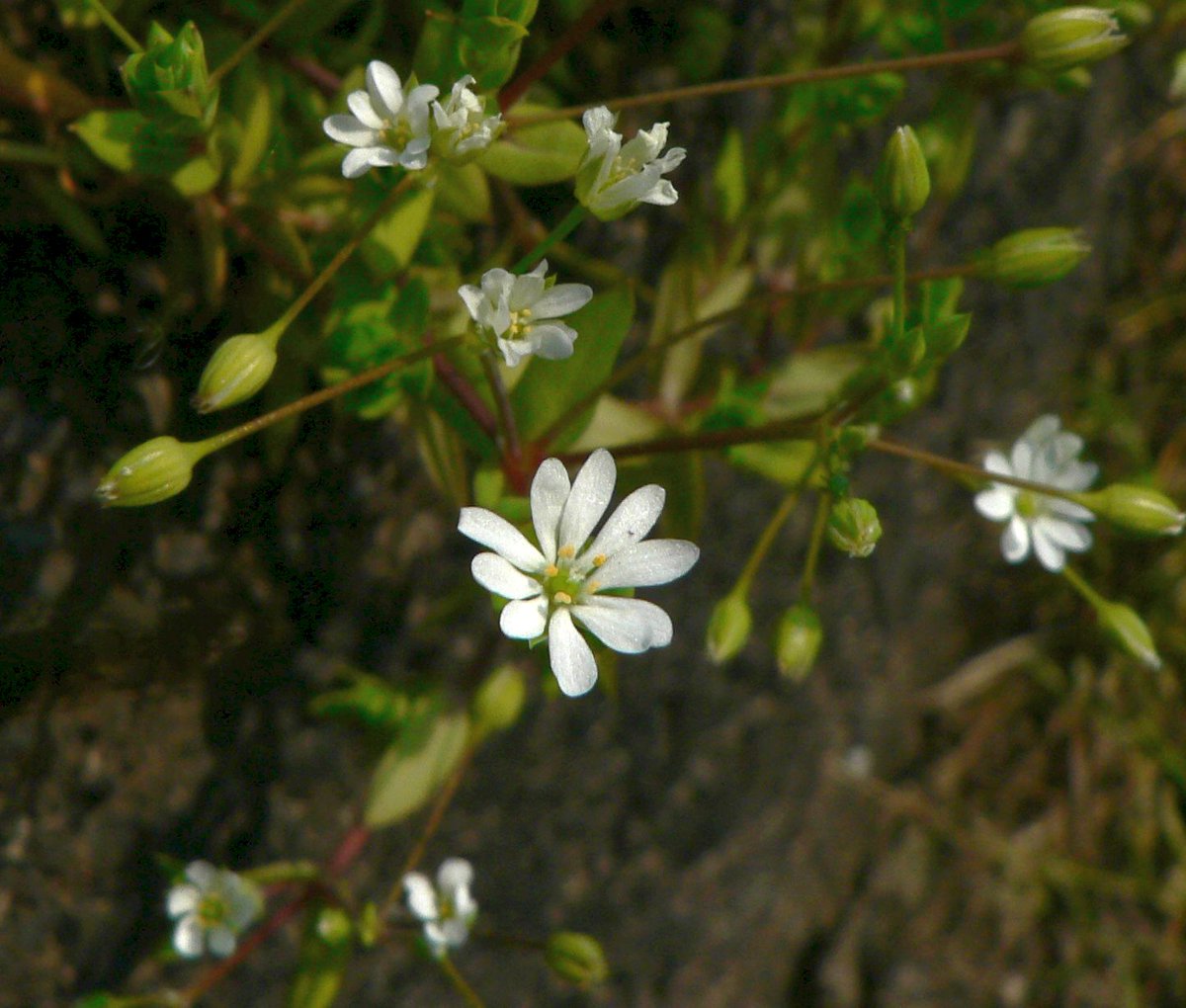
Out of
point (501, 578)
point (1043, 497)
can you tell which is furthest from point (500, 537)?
point (1043, 497)

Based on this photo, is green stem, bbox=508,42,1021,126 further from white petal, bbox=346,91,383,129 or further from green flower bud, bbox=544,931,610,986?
green flower bud, bbox=544,931,610,986

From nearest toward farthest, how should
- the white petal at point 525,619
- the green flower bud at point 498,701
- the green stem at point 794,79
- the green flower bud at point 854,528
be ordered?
the white petal at point 525,619 → the green flower bud at point 854,528 → the green stem at point 794,79 → the green flower bud at point 498,701

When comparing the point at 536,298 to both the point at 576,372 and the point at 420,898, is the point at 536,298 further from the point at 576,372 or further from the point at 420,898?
the point at 420,898

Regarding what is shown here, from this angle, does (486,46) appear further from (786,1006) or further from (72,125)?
(786,1006)

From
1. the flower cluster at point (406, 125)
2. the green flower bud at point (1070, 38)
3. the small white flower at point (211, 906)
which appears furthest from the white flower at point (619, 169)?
the small white flower at point (211, 906)

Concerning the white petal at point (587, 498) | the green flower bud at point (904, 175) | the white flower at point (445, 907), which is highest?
the green flower bud at point (904, 175)

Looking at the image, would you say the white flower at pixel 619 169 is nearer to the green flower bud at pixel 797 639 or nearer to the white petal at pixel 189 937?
the green flower bud at pixel 797 639
